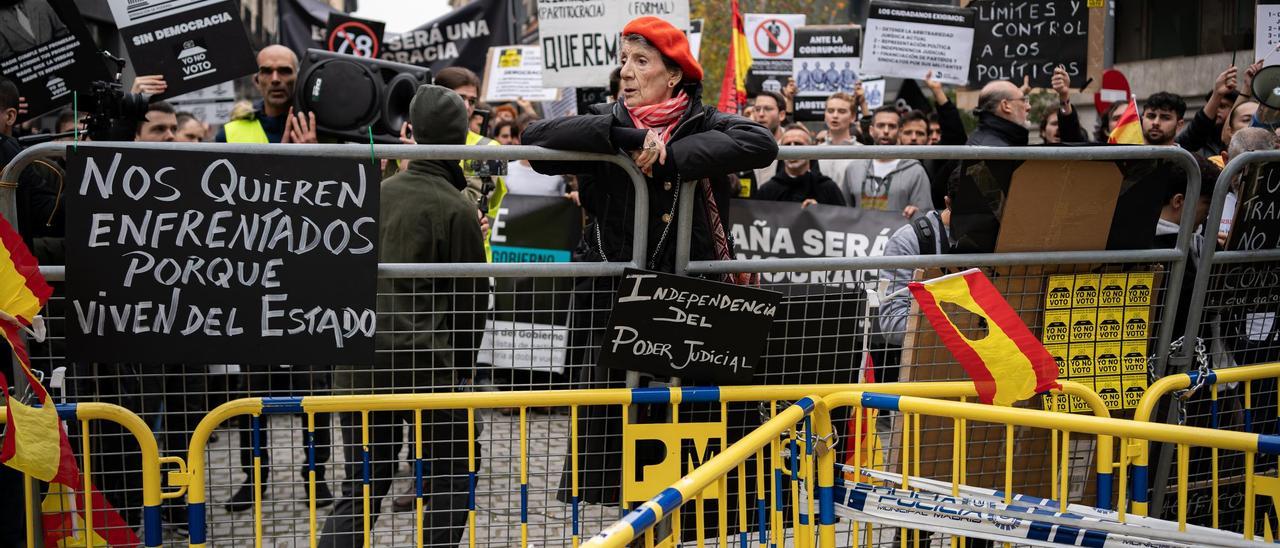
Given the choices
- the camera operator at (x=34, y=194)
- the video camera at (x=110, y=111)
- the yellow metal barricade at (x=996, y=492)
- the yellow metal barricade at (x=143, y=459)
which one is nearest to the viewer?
the yellow metal barricade at (x=996, y=492)

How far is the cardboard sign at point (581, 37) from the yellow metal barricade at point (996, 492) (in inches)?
200

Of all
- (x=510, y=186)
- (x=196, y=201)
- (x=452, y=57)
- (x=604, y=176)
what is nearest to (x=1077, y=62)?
(x=510, y=186)

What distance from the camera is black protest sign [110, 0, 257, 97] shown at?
6.04 m

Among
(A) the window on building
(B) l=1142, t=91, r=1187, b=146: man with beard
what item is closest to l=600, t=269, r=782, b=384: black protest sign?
(B) l=1142, t=91, r=1187, b=146: man with beard

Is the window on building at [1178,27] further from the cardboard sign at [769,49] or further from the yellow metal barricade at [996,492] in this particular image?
the yellow metal barricade at [996,492]

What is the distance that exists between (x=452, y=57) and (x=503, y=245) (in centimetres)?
297

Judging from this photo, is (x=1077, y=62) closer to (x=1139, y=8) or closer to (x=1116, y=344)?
(x=1116, y=344)

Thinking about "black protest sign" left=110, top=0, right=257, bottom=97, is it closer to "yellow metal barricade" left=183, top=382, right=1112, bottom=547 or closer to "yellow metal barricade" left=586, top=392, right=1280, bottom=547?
"yellow metal barricade" left=183, top=382, right=1112, bottom=547

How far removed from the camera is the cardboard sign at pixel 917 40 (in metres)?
9.31

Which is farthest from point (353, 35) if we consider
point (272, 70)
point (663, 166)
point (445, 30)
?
point (663, 166)

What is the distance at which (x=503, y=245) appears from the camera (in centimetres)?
842

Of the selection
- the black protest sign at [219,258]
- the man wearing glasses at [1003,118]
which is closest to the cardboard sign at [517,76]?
the man wearing glasses at [1003,118]

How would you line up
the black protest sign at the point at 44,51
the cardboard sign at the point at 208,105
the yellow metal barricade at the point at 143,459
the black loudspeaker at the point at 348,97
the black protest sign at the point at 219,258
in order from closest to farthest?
the yellow metal barricade at the point at 143,459
the black protest sign at the point at 219,258
the black loudspeaker at the point at 348,97
the black protest sign at the point at 44,51
the cardboard sign at the point at 208,105

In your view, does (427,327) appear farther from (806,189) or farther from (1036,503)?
(806,189)
